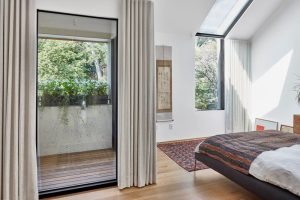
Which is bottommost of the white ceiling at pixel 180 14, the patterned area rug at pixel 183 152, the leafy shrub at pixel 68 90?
the patterned area rug at pixel 183 152

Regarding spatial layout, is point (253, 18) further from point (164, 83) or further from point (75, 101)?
point (75, 101)

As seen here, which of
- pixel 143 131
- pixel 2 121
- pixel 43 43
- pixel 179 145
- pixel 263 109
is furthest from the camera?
pixel 263 109

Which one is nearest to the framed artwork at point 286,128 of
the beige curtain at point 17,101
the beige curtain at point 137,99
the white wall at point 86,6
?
Result: the beige curtain at point 137,99

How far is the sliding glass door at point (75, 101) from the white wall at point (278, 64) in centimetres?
389

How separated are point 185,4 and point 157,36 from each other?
3.02 ft

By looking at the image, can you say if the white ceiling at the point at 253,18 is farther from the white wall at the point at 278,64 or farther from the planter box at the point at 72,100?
the planter box at the point at 72,100

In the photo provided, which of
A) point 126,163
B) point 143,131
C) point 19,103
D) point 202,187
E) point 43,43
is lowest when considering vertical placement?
point 202,187

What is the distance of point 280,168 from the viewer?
191 cm

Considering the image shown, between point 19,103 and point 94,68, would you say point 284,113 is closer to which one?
point 94,68

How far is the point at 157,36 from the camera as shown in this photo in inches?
183

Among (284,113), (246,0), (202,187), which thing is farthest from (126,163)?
(246,0)

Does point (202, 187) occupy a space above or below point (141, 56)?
below

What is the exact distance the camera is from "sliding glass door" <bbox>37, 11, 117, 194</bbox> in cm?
257

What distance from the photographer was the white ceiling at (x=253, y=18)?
4477mm
